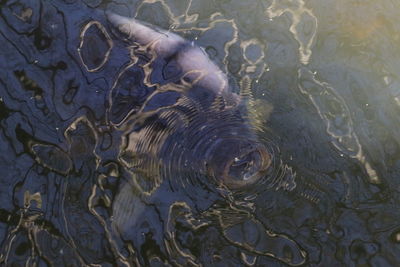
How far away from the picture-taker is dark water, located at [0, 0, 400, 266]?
2242mm

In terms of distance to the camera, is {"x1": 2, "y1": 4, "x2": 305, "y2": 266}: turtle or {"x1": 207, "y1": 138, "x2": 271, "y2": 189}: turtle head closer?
{"x1": 2, "y1": 4, "x2": 305, "y2": 266}: turtle

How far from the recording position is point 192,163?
242cm

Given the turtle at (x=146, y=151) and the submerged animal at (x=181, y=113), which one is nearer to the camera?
the turtle at (x=146, y=151)

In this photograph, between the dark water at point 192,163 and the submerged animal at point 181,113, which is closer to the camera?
the dark water at point 192,163

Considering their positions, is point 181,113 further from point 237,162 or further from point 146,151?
point 237,162

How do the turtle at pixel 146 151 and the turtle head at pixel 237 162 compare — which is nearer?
the turtle at pixel 146 151

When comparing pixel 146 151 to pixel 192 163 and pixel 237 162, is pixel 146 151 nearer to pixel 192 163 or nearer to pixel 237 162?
pixel 192 163

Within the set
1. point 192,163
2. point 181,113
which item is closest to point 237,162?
point 192,163

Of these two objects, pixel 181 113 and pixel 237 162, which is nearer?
pixel 237 162

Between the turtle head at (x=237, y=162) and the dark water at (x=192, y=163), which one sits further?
the turtle head at (x=237, y=162)

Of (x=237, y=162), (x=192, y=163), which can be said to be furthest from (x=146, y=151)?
(x=237, y=162)

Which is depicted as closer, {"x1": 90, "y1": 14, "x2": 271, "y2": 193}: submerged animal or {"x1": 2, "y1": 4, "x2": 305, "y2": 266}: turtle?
{"x1": 2, "y1": 4, "x2": 305, "y2": 266}: turtle

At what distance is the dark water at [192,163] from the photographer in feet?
7.36

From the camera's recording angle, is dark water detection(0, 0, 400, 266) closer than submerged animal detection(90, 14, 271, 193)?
Yes
